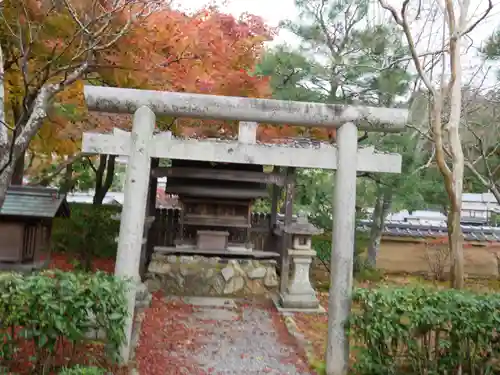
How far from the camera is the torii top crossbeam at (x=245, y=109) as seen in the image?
16.4 feet

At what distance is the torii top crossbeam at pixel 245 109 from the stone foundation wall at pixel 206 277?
4.66m

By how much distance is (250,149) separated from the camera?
509 cm

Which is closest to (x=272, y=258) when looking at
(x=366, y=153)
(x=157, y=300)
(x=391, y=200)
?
(x=157, y=300)

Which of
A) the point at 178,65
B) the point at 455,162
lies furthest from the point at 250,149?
the point at 455,162

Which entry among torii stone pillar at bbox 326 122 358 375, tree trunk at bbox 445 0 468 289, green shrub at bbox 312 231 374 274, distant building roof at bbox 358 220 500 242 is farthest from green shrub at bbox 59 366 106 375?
distant building roof at bbox 358 220 500 242

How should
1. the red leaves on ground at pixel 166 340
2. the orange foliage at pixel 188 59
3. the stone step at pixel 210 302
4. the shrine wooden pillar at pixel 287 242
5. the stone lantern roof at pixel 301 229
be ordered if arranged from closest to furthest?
the red leaves on ground at pixel 166 340
the orange foliage at pixel 188 59
the stone lantern roof at pixel 301 229
the stone step at pixel 210 302
the shrine wooden pillar at pixel 287 242

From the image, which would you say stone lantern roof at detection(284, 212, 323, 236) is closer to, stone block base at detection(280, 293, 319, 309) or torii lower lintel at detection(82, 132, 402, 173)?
stone block base at detection(280, 293, 319, 309)

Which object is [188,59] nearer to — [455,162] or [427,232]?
[455,162]

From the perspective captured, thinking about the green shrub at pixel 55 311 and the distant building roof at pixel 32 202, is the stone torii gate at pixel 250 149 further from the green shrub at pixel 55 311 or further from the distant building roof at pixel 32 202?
the distant building roof at pixel 32 202

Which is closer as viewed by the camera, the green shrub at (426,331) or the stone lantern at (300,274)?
the green shrub at (426,331)

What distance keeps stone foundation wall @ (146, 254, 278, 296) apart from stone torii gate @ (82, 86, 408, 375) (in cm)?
403

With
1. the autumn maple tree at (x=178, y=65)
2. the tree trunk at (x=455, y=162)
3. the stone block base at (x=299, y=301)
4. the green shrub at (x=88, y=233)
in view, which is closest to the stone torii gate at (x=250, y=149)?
the autumn maple tree at (x=178, y=65)

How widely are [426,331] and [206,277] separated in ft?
17.2

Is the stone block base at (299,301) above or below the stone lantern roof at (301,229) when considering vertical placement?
below
